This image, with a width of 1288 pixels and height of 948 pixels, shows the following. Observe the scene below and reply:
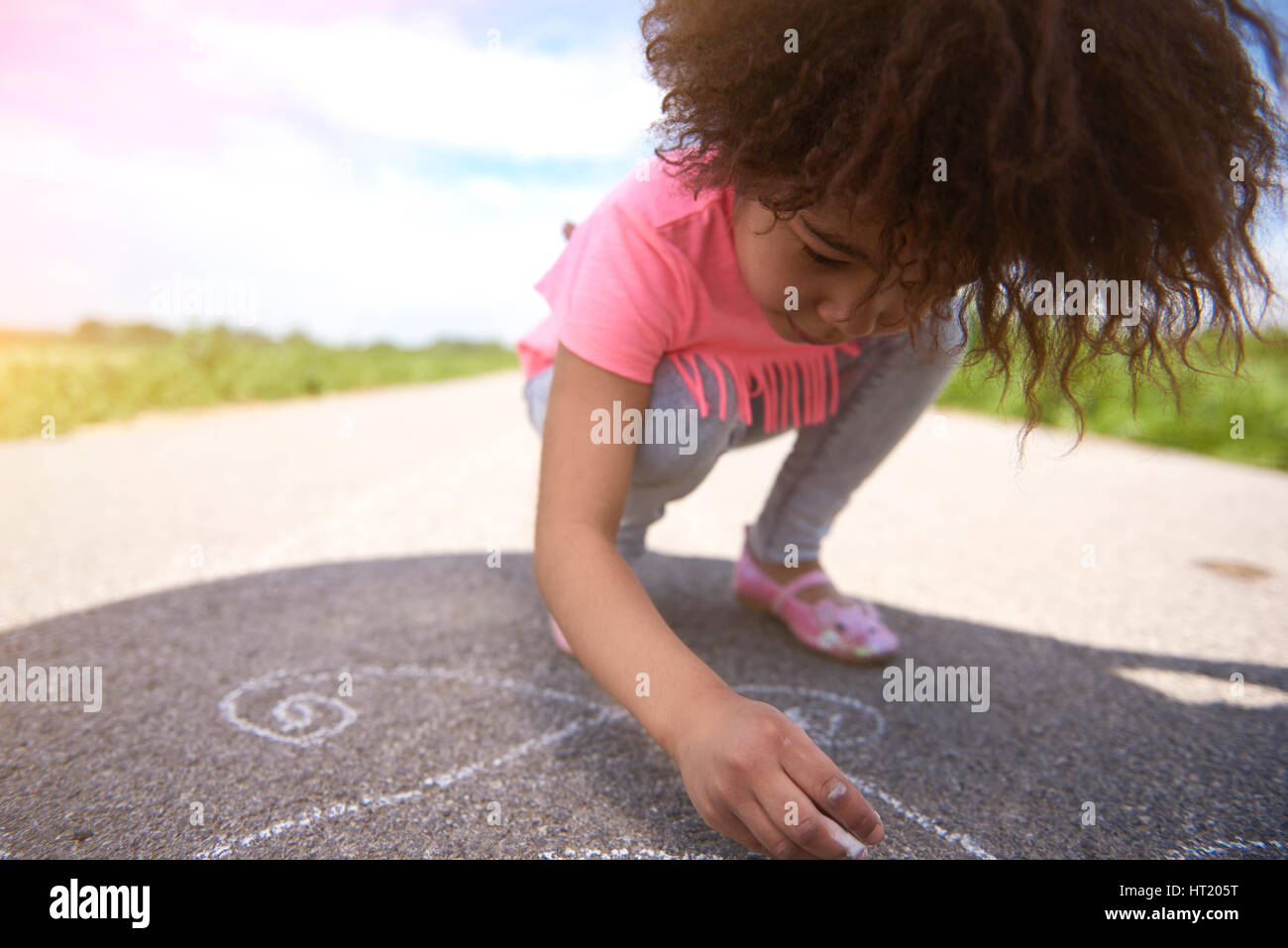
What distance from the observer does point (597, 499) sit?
3.93 feet

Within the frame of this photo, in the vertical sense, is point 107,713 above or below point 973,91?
below

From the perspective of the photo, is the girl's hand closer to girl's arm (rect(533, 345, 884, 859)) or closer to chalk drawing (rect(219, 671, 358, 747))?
girl's arm (rect(533, 345, 884, 859))

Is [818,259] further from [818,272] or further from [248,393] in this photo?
[248,393]

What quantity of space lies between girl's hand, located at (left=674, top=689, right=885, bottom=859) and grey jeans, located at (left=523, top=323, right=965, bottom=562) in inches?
27.9

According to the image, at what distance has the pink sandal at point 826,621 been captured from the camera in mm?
1839

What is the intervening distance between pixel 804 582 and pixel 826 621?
12 centimetres

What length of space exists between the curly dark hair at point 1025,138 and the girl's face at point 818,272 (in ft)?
0.09

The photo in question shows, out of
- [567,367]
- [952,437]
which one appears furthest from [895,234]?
[952,437]

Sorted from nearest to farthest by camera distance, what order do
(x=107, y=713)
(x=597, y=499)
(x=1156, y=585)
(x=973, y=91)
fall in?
(x=973, y=91) → (x=597, y=499) → (x=107, y=713) → (x=1156, y=585)

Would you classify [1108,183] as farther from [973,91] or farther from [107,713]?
[107,713]

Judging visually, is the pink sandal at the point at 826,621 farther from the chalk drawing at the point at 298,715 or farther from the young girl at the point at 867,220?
the chalk drawing at the point at 298,715

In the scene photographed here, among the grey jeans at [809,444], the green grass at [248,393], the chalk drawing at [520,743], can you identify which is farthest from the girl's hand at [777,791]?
the green grass at [248,393]

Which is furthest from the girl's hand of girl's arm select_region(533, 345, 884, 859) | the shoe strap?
the shoe strap

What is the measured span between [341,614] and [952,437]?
5925 mm
